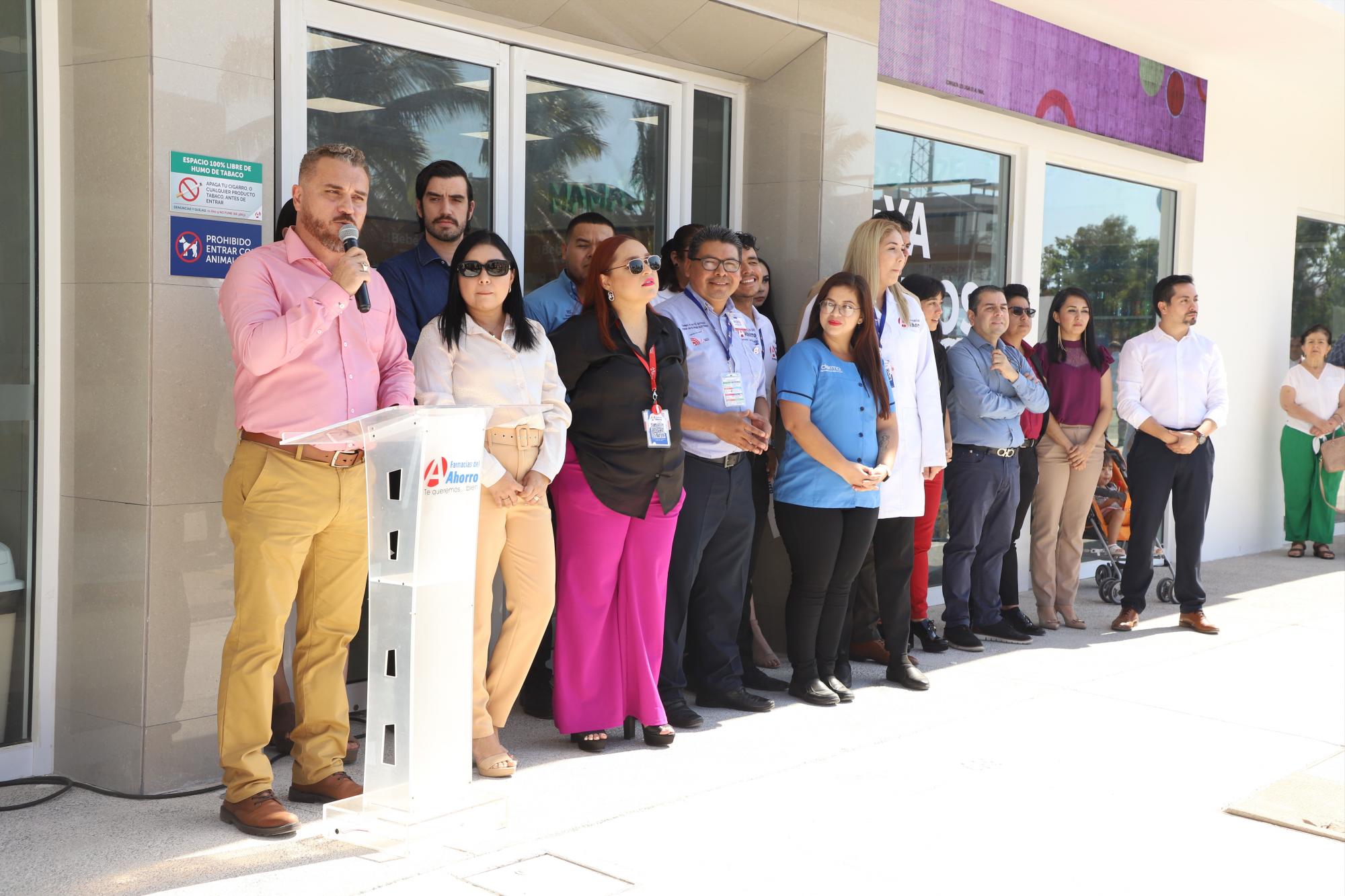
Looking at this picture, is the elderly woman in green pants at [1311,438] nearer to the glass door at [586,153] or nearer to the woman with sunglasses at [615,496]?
the glass door at [586,153]

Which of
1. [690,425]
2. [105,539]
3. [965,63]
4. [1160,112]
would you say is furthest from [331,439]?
[1160,112]

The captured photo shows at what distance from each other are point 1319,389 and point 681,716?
7.83 m

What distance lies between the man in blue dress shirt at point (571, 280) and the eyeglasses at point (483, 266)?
79cm

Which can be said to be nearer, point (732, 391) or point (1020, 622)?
point (732, 391)

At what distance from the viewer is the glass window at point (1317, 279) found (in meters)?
Result: 11.3

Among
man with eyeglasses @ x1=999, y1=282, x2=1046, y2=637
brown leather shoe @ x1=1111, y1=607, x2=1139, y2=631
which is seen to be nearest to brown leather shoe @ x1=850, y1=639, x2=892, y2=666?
man with eyeglasses @ x1=999, y1=282, x2=1046, y2=637

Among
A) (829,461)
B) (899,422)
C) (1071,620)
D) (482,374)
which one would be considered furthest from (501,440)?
(1071,620)

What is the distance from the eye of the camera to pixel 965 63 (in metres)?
7.59

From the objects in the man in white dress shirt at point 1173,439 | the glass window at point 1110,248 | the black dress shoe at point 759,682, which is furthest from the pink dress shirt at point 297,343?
the glass window at point 1110,248

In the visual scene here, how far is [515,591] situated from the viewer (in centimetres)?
440

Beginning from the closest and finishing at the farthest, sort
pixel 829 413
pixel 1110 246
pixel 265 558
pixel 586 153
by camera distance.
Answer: pixel 265 558 → pixel 829 413 → pixel 586 153 → pixel 1110 246

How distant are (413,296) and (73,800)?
1997mm

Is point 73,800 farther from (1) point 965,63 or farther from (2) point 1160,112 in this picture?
(2) point 1160,112

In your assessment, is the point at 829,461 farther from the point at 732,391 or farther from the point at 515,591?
the point at 515,591
